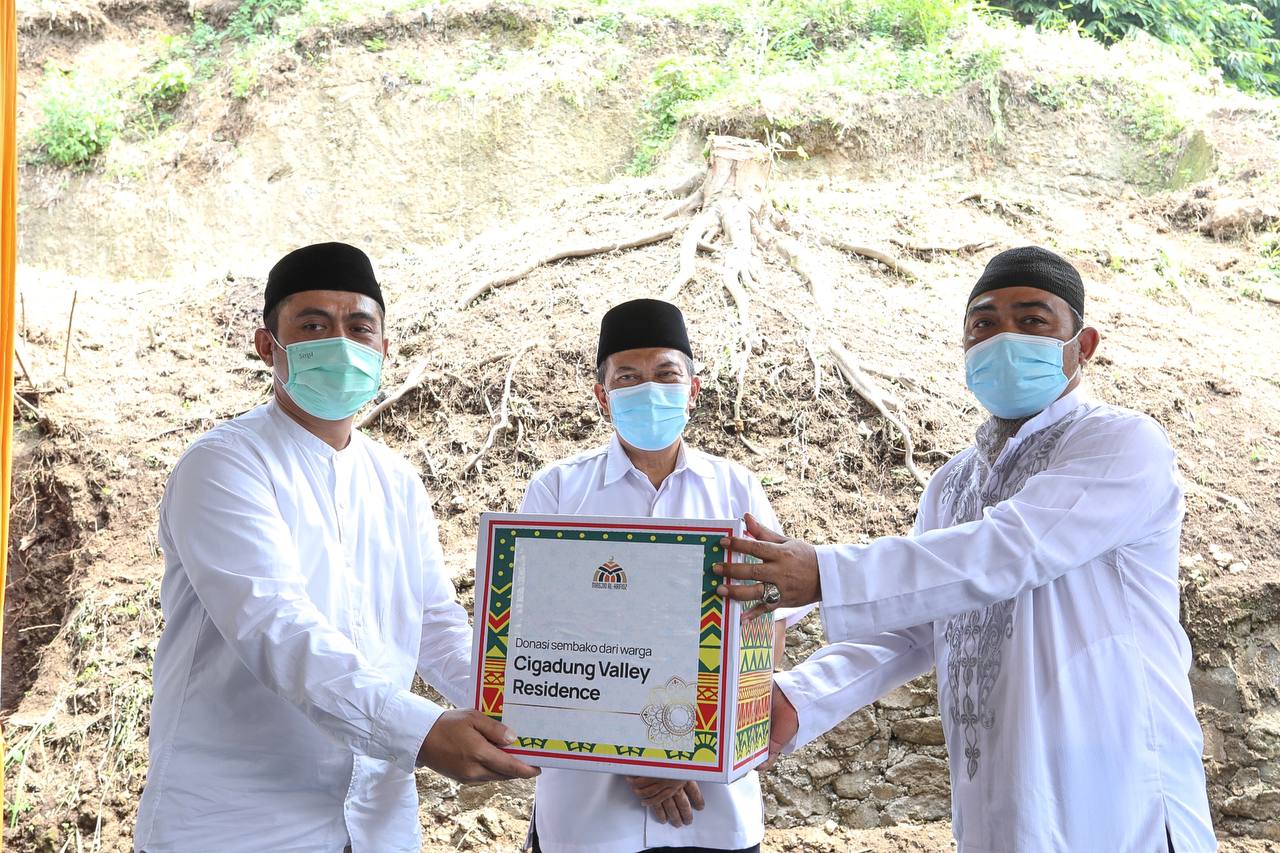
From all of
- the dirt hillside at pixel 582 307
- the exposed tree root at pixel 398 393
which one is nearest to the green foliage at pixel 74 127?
the dirt hillside at pixel 582 307

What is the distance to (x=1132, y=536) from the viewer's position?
2.18 meters

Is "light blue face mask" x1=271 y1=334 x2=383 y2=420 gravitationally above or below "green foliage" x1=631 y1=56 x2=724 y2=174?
below

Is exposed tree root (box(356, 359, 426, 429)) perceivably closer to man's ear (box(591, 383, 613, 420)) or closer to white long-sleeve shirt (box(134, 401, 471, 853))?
man's ear (box(591, 383, 613, 420))

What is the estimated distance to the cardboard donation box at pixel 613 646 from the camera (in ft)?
6.54

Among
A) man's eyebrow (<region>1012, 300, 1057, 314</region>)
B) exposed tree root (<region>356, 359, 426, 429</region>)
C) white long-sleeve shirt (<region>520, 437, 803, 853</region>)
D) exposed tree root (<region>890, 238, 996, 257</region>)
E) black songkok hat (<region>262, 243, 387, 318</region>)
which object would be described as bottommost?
white long-sleeve shirt (<region>520, 437, 803, 853</region>)

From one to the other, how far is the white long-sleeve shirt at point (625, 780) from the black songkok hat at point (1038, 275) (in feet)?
2.78

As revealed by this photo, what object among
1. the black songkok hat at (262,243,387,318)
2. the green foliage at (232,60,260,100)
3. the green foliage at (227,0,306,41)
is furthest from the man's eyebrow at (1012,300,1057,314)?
the green foliage at (227,0,306,41)

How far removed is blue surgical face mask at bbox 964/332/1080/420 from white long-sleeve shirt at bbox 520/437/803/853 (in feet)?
2.22

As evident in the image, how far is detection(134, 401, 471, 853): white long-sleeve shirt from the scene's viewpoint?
2.05 metres

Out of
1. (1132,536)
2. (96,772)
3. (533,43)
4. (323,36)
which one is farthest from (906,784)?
(323,36)

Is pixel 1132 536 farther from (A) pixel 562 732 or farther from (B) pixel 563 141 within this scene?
(B) pixel 563 141

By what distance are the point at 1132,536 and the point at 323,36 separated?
476 inches

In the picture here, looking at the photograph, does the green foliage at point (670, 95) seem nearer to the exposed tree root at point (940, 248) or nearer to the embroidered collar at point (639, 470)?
the exposed tree root at point (940, 248)

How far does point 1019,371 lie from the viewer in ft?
7.89
